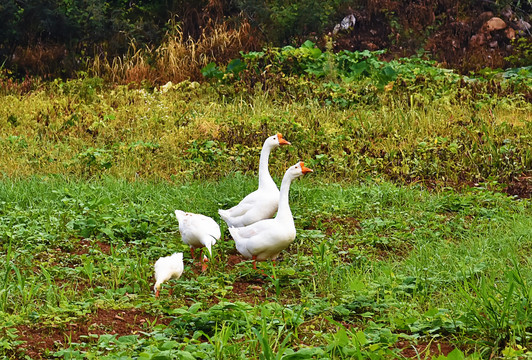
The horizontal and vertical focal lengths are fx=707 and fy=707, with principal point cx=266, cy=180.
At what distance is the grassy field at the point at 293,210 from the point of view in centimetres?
385

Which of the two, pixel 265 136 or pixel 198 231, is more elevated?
pixel 198 231

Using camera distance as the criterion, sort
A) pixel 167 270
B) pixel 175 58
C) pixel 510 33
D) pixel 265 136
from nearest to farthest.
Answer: pixel 167 270
pixel 265 136
pixel 175 58
pixel 510 33

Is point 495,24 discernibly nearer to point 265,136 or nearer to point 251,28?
point 251,28

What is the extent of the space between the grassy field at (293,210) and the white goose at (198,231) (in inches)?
7.0

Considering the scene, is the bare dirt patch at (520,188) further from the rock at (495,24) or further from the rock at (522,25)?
the rock at (522,25)

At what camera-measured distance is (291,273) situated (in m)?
5.11

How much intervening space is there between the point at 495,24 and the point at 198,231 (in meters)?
13.3

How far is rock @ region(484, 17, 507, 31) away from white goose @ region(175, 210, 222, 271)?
1290cm

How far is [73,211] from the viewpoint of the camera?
663 centimetres

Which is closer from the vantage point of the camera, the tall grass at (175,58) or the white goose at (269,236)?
the white goose at (269,236)

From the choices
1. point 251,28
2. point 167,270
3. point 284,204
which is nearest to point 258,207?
point 284,204

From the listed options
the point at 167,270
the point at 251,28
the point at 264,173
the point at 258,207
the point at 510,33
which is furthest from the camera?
the point at 510,33

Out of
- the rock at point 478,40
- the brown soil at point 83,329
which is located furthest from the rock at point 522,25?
the brown soil at point 83,329

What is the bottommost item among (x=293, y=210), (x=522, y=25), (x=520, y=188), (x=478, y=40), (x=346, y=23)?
(x=520, y=188)
